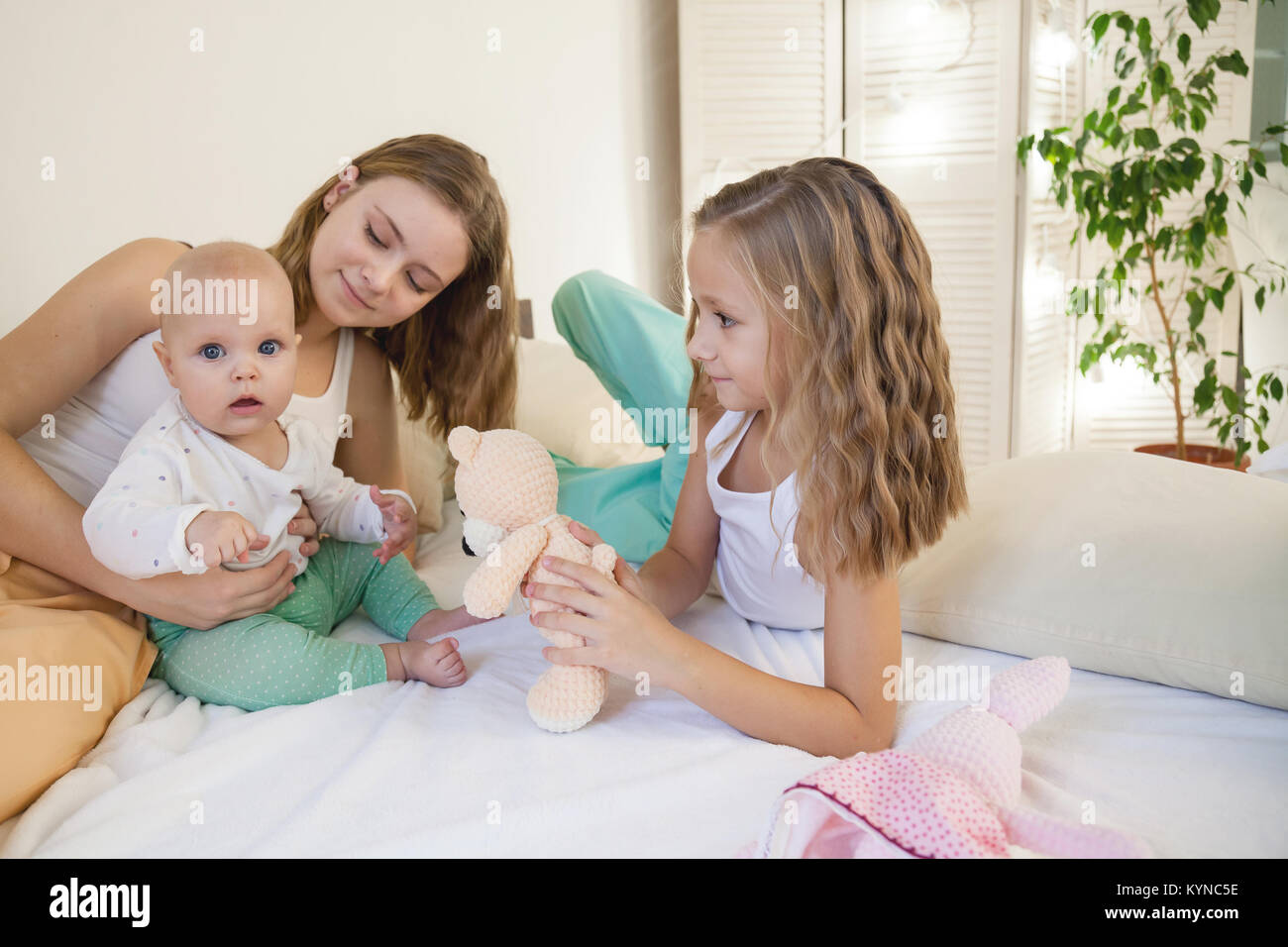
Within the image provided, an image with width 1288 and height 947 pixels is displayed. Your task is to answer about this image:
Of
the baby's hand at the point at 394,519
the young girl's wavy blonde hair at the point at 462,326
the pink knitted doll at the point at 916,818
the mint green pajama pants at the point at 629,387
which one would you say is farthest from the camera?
the mint green pajama pants at the point at 629,387

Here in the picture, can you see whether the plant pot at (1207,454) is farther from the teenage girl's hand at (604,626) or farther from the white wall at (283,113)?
the teenage girl's hand at (604,626)

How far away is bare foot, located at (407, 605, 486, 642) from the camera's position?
1.29 m

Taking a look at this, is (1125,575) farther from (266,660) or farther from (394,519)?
(266,660)

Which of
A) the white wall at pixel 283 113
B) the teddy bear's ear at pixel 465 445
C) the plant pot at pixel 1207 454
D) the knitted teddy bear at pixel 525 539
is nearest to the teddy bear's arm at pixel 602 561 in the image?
the knitted teddy bear at pixel 525 539

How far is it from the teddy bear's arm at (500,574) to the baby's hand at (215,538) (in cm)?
23

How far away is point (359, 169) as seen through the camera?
1409 mm

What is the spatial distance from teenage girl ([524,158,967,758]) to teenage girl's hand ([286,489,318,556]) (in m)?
0.39

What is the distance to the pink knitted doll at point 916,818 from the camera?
2.49ft

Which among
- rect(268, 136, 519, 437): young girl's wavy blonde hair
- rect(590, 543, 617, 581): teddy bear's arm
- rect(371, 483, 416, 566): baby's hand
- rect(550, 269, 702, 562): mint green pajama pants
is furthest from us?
rect(550, 269, 702, 562): mint green pajama pants

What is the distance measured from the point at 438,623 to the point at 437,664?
0.18m

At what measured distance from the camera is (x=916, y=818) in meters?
0.76

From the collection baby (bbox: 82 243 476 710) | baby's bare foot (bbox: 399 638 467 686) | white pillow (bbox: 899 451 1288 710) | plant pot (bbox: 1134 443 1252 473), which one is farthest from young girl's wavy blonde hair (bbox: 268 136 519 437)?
plant pot (bbox: 1134 443 1252 473)

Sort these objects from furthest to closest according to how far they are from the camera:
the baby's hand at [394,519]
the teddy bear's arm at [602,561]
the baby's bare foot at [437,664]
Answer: the baby's hand at [394,519] < the baby's bare foot at [437,664] < the teddy bear's arm at [602,561]

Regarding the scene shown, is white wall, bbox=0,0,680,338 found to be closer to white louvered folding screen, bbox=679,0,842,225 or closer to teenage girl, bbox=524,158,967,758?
white louvered folding screen, bbox=679,0,842,225
